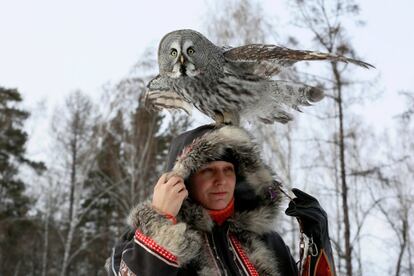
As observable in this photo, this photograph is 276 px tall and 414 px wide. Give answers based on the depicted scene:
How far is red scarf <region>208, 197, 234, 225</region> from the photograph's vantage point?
7.06ft

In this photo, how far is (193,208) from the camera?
6.89ft

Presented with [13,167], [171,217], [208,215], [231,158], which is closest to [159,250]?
[171,217]

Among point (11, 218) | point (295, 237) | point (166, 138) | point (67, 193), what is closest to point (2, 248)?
point (11, 218)

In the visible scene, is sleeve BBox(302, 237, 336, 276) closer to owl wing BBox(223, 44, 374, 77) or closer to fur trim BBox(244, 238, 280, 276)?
fur trim BBox(244, 238, 280, 276)

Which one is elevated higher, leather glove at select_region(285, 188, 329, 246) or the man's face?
the man's face

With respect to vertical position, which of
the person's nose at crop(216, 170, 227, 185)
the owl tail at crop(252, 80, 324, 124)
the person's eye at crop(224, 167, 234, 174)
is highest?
the owl tail at crop(252, 80, 324, 124)

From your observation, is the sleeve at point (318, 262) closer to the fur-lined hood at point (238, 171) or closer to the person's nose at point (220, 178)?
the fur-lined hood at point (238, 171)

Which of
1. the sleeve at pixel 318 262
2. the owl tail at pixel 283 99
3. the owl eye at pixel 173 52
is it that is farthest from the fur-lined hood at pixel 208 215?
the owl eye at pixel 173 52

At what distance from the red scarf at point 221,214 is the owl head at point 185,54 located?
949 mm

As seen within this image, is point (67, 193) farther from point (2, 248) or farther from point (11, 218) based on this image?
point (2, 248)

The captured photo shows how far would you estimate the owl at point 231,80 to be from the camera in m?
2.75

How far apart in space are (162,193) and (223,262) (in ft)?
1.31

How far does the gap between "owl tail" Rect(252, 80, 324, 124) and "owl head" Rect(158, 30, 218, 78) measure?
1.32 feet

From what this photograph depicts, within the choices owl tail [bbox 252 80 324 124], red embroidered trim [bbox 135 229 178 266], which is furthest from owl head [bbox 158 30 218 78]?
red embroidered trim [bbox 135 229 178 266]
